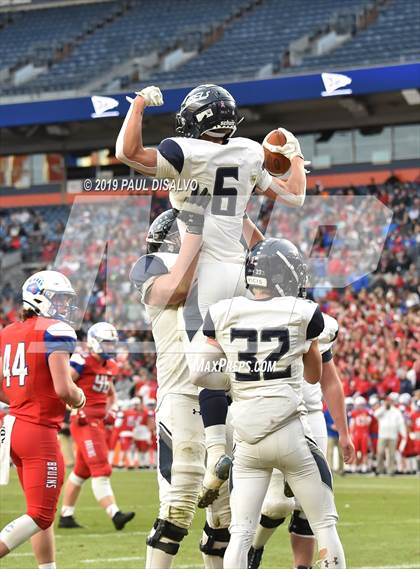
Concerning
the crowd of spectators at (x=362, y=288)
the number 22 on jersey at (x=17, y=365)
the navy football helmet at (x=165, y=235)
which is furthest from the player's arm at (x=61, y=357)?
the crowd of spectators at (x=362, y=288)

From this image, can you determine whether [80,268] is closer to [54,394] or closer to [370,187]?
[54,394]

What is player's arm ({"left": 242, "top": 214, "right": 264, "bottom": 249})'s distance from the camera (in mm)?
5957

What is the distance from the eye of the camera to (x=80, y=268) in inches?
518

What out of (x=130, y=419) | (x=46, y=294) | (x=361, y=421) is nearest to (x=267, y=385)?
(x=46, y=294)

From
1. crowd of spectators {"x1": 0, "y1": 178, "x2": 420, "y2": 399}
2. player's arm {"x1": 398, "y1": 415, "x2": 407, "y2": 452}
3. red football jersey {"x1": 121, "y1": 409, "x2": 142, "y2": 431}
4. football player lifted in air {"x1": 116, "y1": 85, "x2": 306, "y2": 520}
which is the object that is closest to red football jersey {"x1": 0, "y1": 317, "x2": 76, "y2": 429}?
football player lifted in air {"x1": 116, "y1": 85, "x2": 306, "y2": 520}

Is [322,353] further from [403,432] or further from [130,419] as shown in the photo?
[130,419]

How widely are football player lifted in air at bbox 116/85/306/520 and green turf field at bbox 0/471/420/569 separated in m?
3.39

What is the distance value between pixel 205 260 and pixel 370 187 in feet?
71.0

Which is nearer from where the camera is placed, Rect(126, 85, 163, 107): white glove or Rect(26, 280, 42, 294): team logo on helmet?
Rect(126, 85, 163, 107): white glove

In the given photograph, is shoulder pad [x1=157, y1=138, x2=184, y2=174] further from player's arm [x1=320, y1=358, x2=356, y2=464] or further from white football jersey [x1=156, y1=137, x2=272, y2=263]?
player's arm [x1=320, y1=358, x2=356, y2=464]

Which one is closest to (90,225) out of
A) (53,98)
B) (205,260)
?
(205,260)

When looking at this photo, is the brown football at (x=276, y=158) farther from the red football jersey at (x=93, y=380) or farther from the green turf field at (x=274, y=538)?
the red football jersey at (x=93, y=380)

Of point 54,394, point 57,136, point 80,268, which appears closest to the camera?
point 54,394

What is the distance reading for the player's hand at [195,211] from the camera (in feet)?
18.2
